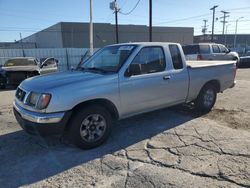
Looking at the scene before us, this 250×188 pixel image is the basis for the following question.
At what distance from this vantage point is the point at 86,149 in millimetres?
4156

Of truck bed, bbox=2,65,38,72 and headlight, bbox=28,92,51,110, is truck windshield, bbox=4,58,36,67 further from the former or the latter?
headlight, bbox=28,92,51,110

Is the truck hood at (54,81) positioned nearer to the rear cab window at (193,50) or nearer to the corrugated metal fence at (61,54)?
the rear cab window at (193,50)

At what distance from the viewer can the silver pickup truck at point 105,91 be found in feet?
12.3

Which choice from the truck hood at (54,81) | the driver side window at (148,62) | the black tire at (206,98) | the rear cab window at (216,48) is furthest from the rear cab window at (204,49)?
the truck hood at (54,81)

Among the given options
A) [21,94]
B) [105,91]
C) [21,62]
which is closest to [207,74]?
[105,91]

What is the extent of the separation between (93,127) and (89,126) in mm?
88

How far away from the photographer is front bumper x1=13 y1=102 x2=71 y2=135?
3671 mm

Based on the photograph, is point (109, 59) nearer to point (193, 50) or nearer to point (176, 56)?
point (176, 56)

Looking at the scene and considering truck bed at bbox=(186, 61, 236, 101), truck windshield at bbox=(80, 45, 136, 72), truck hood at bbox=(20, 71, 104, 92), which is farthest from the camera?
truck bed at bbox=(186, 61, 236, 101)

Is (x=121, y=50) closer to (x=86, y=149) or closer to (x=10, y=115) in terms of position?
(x=86, y=149)

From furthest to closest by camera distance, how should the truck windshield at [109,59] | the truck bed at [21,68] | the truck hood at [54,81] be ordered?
the truck bed at [21,68] → the truck windshield at [109,59] → the truck hood at [54,81]

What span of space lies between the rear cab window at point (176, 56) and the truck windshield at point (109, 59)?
101 cm

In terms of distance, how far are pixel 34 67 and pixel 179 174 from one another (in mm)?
10678

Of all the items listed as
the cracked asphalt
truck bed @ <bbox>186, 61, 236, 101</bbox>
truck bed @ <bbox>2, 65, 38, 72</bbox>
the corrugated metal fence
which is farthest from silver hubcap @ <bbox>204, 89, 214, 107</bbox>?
the corrugated metal fence
